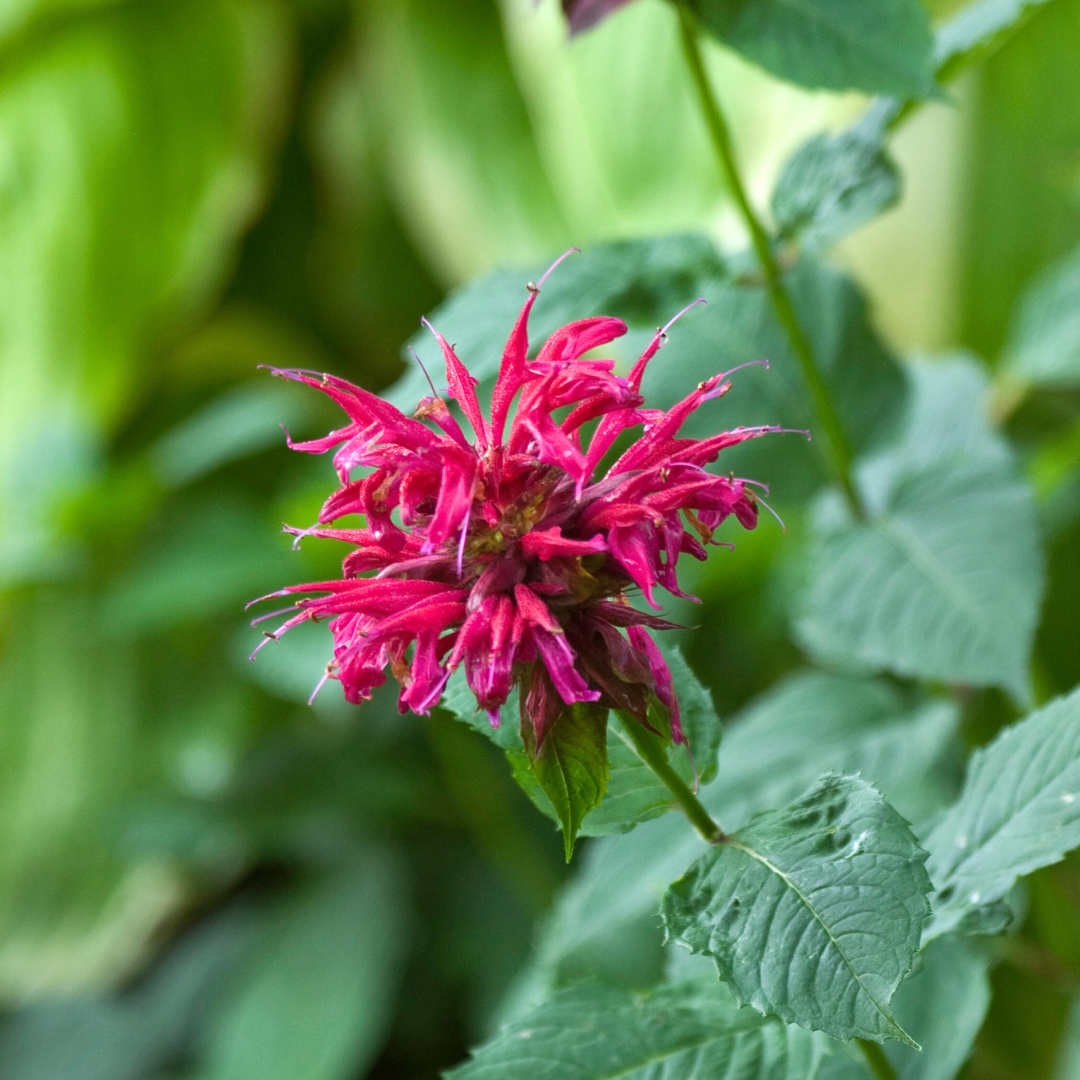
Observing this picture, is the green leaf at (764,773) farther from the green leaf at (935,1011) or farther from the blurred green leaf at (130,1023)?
the blurred green leaf at (130,1023)

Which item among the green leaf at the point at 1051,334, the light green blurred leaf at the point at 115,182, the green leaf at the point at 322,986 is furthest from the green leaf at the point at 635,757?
the light green blurred leaf at the point at 115,182

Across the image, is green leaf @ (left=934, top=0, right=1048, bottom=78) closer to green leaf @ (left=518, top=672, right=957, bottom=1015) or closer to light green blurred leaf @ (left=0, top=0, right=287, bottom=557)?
green leaf @ (left=518, top=672, right=957, bottom=1015)

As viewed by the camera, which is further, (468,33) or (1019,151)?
(468,33)

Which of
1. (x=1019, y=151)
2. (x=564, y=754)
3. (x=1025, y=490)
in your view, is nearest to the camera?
(x=564, y=754)

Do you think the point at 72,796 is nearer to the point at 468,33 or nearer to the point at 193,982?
the point at 193,982

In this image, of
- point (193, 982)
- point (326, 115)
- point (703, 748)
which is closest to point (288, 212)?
point (326, 115)

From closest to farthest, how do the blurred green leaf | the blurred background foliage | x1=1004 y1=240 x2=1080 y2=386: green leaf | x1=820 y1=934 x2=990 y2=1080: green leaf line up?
1. x1=820 y1=934 x2=990 y2=1080: green leaf
2. x1=1004 y1=240 x2=1080 y2=386: green leaf
3. the blurred background foliage
4. the blurred green leaf

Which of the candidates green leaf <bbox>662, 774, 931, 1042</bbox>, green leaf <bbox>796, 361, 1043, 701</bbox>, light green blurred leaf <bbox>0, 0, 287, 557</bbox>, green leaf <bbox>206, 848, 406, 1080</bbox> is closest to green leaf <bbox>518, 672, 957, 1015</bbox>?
green leaf <bbox>796, 361, 1043, 701</bbox>
